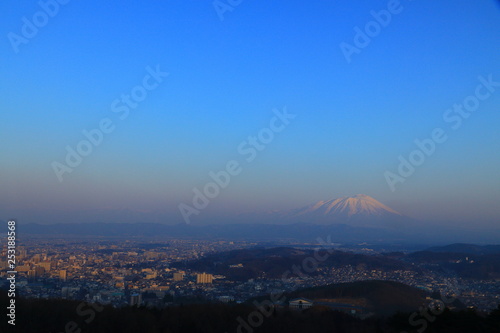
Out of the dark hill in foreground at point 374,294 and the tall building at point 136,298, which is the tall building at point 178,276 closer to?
the tall building at point 136,298

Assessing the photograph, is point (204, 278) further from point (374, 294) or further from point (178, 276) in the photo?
point (374, 294)

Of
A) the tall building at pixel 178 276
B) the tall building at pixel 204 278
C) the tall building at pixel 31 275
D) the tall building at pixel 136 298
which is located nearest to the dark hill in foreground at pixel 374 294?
the tall building at pixel 136 298

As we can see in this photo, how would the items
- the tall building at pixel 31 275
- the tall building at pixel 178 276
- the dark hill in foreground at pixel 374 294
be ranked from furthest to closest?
1. the tall building at pixel 178 276
2. the tall building at pixel 31 275
3. the dark hill in foreground at pixel 374 294

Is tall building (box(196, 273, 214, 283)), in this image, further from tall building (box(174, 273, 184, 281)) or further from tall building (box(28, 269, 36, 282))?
tall building (box(28, 269, 36, 282))

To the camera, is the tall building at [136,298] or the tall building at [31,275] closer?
the tall building at [136,298]

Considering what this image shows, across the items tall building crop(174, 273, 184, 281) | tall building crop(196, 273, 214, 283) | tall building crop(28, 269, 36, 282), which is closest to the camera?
tall building crop(28, 269, 36, 282)

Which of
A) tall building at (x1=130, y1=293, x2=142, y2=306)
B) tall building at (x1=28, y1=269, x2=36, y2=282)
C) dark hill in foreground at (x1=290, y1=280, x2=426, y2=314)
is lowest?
dark hill in foreground at (x1=290, y1=280, x2=426, y2=314)

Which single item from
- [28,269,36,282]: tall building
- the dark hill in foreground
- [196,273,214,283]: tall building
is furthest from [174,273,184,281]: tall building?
the dark hill in foreground

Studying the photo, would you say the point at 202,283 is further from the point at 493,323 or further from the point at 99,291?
the point at 493,323

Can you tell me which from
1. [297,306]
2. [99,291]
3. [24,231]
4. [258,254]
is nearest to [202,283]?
[99,291]

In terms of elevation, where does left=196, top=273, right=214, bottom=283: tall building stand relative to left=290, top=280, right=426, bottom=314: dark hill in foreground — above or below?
below

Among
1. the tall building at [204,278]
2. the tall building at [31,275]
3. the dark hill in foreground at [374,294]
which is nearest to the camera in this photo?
the dark hill in foreground at [374,294]
